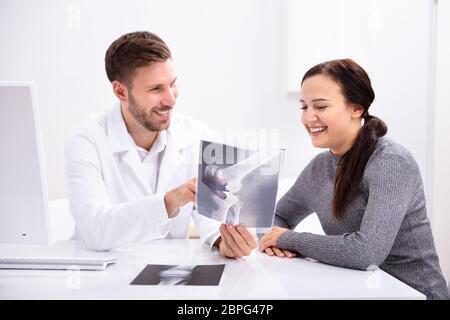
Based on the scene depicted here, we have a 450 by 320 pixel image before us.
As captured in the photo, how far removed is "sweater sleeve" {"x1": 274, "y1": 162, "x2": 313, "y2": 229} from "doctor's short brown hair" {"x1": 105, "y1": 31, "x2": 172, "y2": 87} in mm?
601

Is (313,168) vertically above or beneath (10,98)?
beneath

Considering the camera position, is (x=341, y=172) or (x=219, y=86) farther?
(x=219, y=86)

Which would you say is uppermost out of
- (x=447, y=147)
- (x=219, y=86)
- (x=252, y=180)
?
(x=219, y=86)

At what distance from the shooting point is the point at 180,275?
1088mm

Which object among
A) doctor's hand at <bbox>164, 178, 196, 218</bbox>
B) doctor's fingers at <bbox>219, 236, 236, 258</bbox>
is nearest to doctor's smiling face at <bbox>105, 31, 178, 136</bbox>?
doctor's hand at <bbox>164, 178, 196, 218</bbox>

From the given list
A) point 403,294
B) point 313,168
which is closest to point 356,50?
point 313,168

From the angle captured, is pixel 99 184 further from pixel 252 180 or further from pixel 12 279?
pixel 252 180

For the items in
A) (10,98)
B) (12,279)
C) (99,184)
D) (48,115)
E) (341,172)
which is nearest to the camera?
(10,98)

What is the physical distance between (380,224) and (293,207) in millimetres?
444

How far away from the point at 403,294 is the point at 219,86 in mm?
1779

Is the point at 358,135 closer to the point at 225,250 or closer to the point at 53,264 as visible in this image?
the point at 225,250

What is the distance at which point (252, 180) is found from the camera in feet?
3.64

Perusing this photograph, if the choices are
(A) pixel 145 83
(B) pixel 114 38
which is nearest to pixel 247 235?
(A) pixel 145 83

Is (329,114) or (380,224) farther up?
(329,114)
